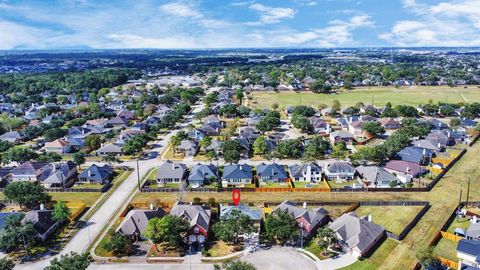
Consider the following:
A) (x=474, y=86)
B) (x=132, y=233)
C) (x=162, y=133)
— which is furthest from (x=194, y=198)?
(x=474, y=86)

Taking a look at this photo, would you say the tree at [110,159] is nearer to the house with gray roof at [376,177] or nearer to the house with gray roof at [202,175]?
the house with gray roof at [202,175]

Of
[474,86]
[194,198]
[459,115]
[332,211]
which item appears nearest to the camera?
[332,211]

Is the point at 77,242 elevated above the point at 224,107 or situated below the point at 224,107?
below

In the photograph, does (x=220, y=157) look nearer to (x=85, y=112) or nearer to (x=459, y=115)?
(x=85, y=112)

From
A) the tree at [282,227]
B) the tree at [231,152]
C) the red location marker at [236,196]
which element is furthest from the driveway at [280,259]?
the tree at [231,152]

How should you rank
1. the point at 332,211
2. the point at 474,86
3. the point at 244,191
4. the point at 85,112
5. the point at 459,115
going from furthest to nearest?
the point at 474,86 → the point at 85,112 → the point at 459,115 → the point at 244,191 → the point at 332,211

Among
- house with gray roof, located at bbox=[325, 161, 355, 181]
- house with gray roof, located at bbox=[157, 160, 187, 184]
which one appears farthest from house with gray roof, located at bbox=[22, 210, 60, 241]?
house with gray roof, located at bbox=[325, 161, 355, 181]

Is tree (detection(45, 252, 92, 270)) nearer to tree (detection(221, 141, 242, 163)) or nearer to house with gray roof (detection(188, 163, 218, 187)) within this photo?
house with gray roof (detection(188, 163, 218, 187))
